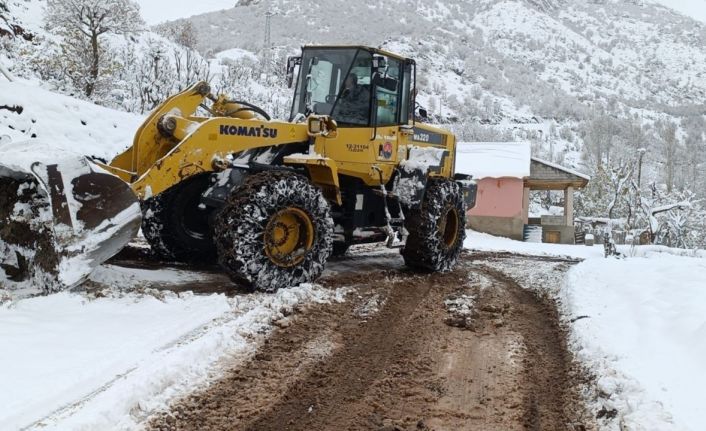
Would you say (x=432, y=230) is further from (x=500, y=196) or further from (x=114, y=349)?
(x=500, y=196)

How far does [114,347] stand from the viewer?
407 centimetres

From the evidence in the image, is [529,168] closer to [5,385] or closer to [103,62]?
[103,62]

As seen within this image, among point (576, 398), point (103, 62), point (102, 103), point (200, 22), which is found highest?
point (200, 22)

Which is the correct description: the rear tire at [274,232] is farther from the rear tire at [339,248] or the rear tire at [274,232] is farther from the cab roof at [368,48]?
the cab roof at [368,48]

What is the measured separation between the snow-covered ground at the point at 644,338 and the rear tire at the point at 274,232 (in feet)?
8.55

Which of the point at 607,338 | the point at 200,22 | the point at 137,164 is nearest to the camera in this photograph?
the point at 607,338

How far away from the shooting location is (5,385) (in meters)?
3.34

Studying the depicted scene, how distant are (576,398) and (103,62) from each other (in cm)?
1823

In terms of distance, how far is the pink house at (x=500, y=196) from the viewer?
25.3 metres

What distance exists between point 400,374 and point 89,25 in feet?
56.8

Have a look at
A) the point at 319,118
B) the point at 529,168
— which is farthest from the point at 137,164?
the point at 529,168

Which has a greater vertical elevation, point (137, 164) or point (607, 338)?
point (137, 164)

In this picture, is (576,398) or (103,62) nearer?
(576,398)

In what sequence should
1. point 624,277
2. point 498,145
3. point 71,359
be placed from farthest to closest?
1. point 498,145
2. point 624,277
3. point 71,359
